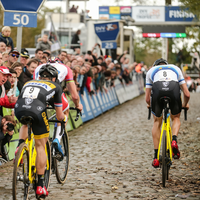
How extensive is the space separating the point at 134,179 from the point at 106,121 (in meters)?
7.98

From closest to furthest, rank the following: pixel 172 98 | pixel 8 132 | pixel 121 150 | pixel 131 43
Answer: pixel 172 98 < pixel 8 132 < pixel 121 150 < pixel 131 43

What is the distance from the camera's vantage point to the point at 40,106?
5.04m

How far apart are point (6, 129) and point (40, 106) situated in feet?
8.25

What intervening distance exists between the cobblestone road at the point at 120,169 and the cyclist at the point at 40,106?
71 centimetres

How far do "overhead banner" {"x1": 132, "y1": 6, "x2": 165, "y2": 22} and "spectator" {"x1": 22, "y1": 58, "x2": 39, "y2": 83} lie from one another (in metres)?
33.2

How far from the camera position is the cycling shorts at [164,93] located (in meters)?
6.75

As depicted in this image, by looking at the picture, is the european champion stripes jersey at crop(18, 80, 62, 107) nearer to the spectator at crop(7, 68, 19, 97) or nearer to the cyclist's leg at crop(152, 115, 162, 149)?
the cyclist's leg at crop(152, 115, 162, 149)

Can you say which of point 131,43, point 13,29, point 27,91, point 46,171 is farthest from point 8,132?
point 13,29

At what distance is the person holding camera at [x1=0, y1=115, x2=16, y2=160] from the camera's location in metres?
7.35

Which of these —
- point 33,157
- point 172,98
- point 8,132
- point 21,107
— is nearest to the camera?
point 21,107

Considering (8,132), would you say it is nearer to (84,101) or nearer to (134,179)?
(134,179)

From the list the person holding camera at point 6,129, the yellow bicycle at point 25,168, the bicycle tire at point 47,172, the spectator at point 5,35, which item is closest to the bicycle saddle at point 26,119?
the yellow bicycle at point 25,168

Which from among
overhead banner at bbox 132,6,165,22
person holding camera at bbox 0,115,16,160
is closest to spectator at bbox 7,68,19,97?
person holding camera at bbox 0,115,16,160

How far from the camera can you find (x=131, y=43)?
31.2 metres
